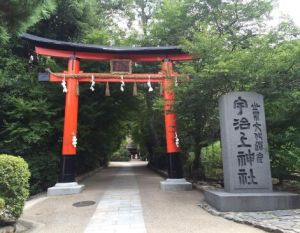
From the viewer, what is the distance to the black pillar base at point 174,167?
44.9ft

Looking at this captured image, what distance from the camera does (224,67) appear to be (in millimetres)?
9719

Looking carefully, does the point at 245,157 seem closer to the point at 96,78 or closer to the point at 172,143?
the point at 172,143

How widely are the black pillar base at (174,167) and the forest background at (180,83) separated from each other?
2.83 feet

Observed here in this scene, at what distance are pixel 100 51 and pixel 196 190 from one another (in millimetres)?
7743

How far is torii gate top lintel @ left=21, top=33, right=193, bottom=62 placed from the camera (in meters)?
14.2

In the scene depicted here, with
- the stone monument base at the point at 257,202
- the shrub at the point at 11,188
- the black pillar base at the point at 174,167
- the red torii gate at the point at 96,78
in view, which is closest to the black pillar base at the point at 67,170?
the red torii gate at the point at 96,78

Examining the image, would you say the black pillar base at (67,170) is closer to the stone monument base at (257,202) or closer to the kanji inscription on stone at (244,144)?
the kanji inscription on stone at (244,144)

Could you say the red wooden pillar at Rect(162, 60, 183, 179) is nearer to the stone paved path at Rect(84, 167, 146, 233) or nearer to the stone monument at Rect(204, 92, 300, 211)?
the stone paved path at Rect(84, 167, 146, 233)

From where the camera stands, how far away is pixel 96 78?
14.4 m

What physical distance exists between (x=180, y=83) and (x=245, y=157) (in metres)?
4.29

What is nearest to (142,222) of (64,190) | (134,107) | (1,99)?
(64,190)

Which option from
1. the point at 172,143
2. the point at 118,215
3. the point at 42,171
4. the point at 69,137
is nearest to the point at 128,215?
the point at 118,215

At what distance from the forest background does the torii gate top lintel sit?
37.9 inches

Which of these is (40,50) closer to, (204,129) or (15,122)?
(15,122)
